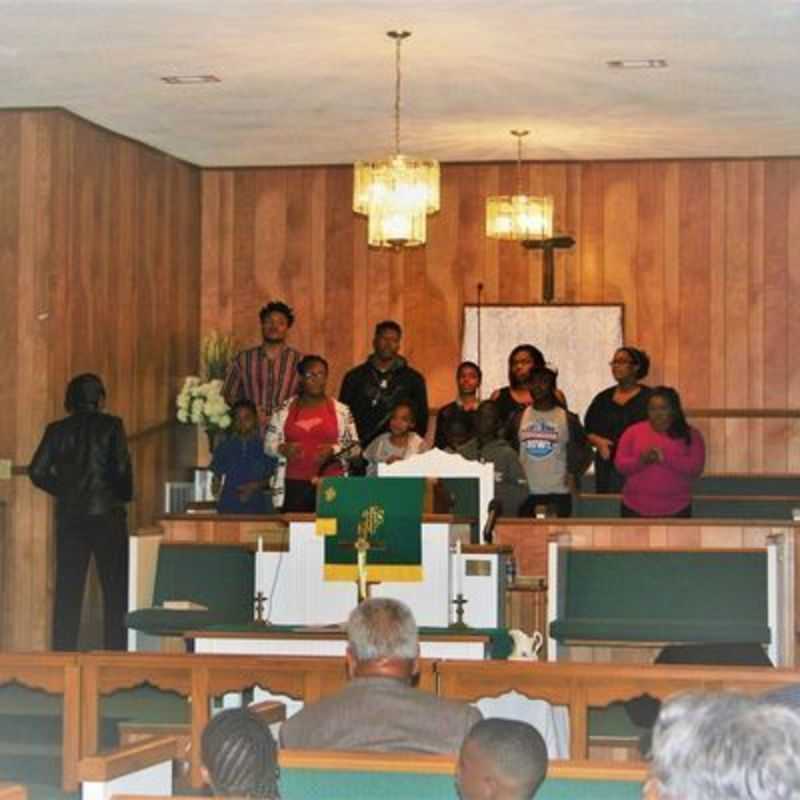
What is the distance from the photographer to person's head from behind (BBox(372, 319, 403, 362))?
15.4 m

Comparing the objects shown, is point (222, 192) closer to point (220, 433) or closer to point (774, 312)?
point (220, 433)

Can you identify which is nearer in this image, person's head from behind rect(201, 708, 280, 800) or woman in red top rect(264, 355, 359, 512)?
person's head from behind rect(201, 708, 280, 800)

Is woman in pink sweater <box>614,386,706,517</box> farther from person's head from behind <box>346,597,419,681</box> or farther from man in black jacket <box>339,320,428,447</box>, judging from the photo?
person's head from behind <box>346,597,419,681</box>

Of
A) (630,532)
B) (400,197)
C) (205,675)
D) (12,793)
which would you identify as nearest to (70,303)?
(400,197)

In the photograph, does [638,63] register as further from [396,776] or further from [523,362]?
[396,776]

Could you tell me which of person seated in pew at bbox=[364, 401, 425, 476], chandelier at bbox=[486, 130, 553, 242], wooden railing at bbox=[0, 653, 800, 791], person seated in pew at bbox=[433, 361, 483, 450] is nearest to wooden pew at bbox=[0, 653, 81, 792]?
wooden railing at bbox=[0, 653, 800, 791]

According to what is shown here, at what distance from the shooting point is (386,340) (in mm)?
15445

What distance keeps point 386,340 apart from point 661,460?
3203 millimetres

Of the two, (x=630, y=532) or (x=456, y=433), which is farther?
(x=456, y=433)

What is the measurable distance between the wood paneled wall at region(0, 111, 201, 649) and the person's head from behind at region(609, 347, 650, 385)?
355 centimetres

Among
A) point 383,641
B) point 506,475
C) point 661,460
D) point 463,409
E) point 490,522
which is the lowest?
point 383,641

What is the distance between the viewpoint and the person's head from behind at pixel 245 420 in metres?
14.7

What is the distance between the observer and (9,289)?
14.5 meters

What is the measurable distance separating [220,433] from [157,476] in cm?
71
